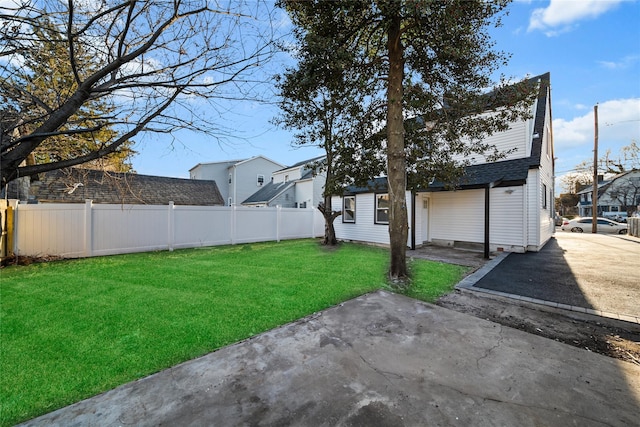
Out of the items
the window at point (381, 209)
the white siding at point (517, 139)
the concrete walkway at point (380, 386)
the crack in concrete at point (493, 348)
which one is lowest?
the crack in concrete at point (493, 348)

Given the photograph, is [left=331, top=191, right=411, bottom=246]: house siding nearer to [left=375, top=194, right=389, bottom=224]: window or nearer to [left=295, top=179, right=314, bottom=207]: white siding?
[left=375, top=194, right=389, bottom=224]: window

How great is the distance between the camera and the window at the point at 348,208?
13047 mm

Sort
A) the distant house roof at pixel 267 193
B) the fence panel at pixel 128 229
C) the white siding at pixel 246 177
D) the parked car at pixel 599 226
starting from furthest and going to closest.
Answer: the white siding at pixel 246 177, the distant house roof at pixel 267 193, the parked car at pixel 599 226, the fence panel at pixel 128 229

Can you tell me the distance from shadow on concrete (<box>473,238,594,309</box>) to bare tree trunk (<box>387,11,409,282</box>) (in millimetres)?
1577

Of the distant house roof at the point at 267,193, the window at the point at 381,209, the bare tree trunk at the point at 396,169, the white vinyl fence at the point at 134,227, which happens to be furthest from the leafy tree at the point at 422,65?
the distant house roof at the point at 267,193

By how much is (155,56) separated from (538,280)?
7984 mm

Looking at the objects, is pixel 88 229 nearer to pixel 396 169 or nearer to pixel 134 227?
pixel 134 227

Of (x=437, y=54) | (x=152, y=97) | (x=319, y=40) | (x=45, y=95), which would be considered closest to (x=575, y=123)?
(x=437, y=54)

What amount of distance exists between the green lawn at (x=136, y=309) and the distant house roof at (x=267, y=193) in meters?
16.5

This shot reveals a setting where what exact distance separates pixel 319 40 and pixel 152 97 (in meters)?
3.47

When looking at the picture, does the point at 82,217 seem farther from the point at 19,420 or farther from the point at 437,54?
the point at 437,54

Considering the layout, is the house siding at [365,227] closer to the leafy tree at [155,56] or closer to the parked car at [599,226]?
the leafy tree at [155,56]

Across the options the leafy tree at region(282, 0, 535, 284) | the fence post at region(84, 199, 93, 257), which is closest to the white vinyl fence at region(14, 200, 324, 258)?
the fence post at region(84, 199, 93, 257)

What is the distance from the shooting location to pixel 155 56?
144 inches
